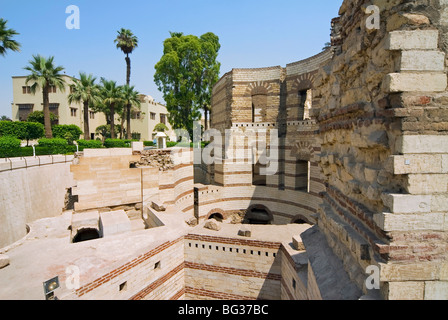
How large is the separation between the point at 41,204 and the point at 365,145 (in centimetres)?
1266

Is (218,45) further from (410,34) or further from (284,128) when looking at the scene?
(410,34)

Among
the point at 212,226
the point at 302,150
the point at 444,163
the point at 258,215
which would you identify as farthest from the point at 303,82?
the point at 444,163

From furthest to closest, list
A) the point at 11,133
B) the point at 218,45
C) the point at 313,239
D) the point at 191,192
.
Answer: the point at 218,45, the point at 11,133, the point at 191,192, the point at 313,239

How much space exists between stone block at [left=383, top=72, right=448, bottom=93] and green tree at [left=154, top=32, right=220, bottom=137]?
21.1 meters

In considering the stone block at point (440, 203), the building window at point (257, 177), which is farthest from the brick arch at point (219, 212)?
the stone block at point (440, 203)

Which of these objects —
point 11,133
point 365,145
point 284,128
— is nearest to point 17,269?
point 365,145

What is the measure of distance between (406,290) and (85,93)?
2541cm

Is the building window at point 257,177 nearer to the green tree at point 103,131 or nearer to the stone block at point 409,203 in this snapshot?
the stone block at point 409,203

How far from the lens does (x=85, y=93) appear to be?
22641 millimetres

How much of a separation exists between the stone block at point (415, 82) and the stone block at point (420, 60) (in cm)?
6

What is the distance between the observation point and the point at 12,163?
9.55 metres

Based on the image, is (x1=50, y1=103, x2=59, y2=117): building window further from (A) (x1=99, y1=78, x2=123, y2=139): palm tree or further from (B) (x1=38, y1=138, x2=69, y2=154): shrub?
(B) (x1=38, y1=138, x2=69, y2=154): shrub

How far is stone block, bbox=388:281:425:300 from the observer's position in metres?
2.42

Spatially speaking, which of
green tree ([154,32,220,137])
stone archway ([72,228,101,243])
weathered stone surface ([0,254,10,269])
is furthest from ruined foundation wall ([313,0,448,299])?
green tree ([154,32,220,137])
